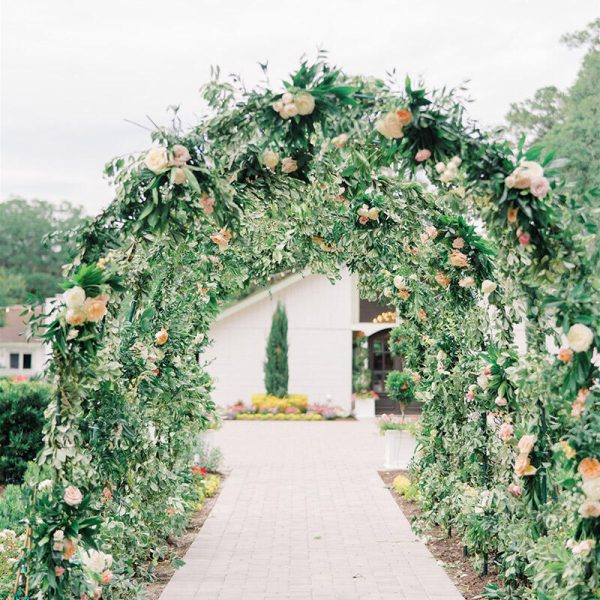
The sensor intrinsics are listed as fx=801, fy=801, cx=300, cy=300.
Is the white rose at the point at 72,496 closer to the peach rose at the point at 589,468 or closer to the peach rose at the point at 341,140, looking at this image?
the peach rose at the point at 341,140

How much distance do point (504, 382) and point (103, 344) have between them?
232cm

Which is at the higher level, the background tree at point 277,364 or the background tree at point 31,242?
the background tree at point 31,242

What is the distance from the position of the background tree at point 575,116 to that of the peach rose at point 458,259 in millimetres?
15346

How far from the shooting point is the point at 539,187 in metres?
3.38

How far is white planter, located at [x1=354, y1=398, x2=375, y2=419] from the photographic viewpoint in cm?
2255

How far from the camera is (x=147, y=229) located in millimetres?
3871

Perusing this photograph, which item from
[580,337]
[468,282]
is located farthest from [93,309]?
[468,282]

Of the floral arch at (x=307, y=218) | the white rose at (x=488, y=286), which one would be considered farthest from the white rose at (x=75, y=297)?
the white rose at (x=488, y=286)

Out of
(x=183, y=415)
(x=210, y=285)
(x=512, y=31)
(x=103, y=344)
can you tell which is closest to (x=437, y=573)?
(x=183, y=415)

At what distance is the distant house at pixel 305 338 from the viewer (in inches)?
911

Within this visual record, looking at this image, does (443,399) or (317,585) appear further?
(443,399)

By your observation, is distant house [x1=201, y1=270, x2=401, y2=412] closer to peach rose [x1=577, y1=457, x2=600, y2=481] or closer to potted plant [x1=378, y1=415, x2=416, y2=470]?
potted plant [x1=378, y1=415, x2=416, y2=470]

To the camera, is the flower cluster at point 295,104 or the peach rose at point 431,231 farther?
the peach rose at point 431,231

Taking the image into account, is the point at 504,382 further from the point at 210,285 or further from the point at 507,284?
the point at 210,285
